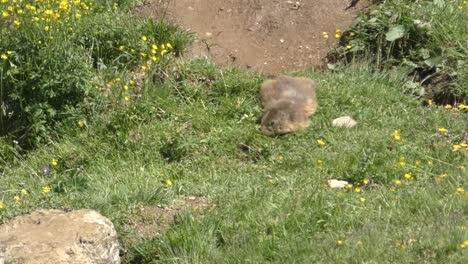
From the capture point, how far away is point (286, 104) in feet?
25.1

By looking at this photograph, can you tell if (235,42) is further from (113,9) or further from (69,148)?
(69,148)

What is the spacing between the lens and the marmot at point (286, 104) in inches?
295

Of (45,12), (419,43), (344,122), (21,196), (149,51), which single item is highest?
(45,12)

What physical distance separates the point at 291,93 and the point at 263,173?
1077 millimetres

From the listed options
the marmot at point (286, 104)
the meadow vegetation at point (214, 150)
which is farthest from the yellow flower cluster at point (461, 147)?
the marmot at point (286, 104)

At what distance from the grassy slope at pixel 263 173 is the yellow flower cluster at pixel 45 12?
1.05 m

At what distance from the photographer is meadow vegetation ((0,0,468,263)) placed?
19.2ft

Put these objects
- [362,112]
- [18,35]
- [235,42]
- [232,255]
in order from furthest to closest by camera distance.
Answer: [235,42] → [18,35] → [362,112] → [232,255]

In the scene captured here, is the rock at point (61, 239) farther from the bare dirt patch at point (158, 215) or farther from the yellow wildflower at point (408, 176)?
the yellow wildflower at point (408, 176)

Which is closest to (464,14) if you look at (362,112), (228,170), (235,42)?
(362,112)

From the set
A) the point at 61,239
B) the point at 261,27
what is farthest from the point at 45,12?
the point at 61,239

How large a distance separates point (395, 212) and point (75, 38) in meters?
3.77

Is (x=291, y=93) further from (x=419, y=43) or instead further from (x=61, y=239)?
(x=61, y=239)

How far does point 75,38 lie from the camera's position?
8406 millimetres
